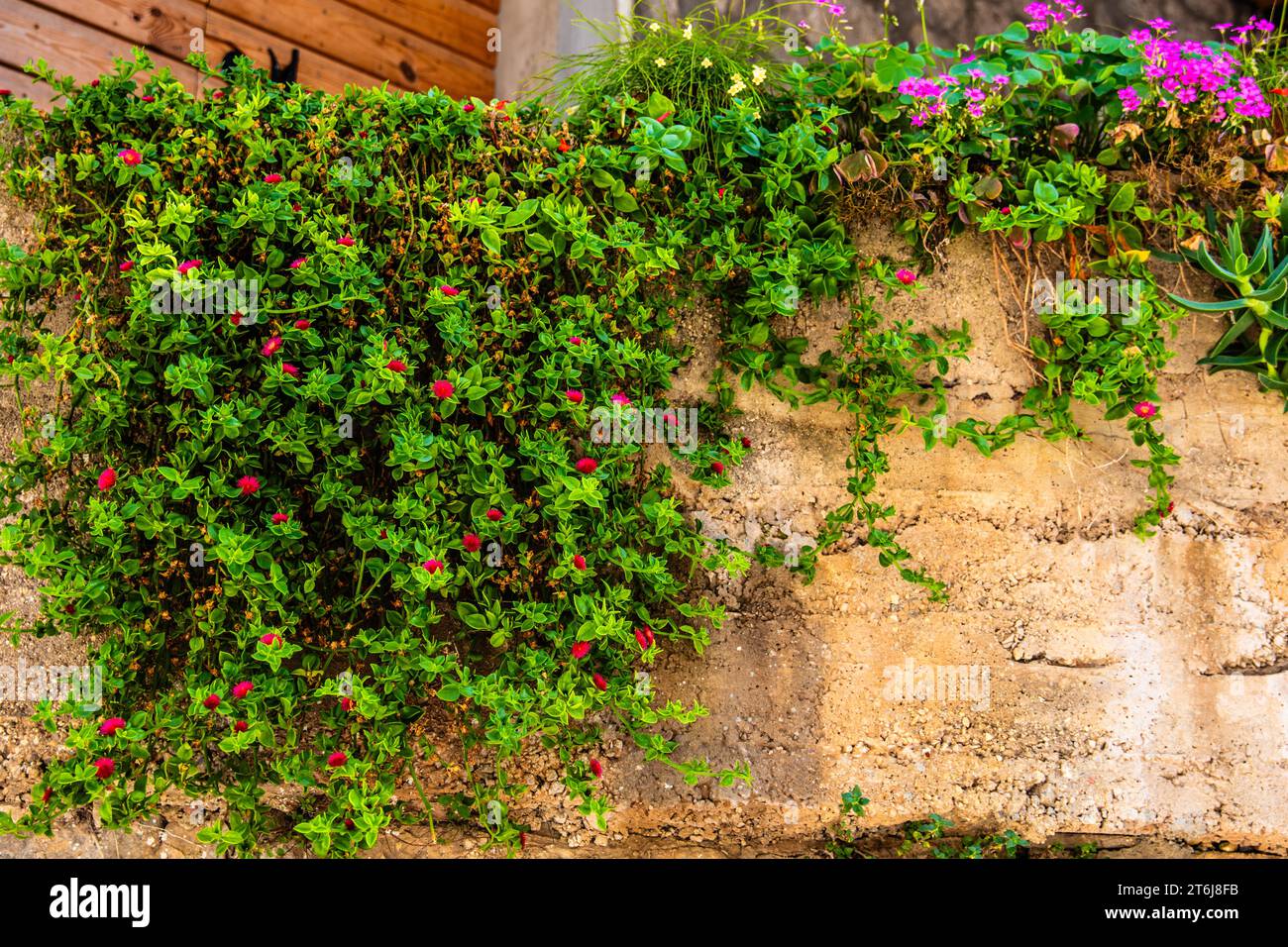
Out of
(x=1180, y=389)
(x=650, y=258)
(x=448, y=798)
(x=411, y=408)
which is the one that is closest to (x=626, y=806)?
(x=448, y=798)

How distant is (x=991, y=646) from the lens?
2.35m

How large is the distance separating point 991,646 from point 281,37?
9.99 ft

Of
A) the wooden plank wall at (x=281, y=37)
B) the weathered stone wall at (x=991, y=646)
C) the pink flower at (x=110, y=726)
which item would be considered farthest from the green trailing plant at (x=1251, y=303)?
the wooden plank wall at (x=281, y=37)

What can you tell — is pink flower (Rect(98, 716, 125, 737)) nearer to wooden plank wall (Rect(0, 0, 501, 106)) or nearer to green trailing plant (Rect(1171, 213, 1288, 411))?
wooden plank wall (Rect(0, 0, 501, 106))

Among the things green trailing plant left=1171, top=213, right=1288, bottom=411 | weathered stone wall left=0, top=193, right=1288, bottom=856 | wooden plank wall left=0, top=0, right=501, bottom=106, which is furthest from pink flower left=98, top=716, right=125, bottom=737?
green trailing plant left=1171, top=213, right=1288, bottom=411

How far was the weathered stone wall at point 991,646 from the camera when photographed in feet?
7.48

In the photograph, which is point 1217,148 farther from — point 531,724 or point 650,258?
point 531,724

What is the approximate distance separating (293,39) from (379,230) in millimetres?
1849

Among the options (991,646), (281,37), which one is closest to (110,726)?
(991,646)

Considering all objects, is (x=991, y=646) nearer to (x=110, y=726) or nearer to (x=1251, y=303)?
(x=1251, y=303)

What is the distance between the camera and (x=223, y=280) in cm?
198

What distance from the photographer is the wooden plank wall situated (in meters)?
3.13
